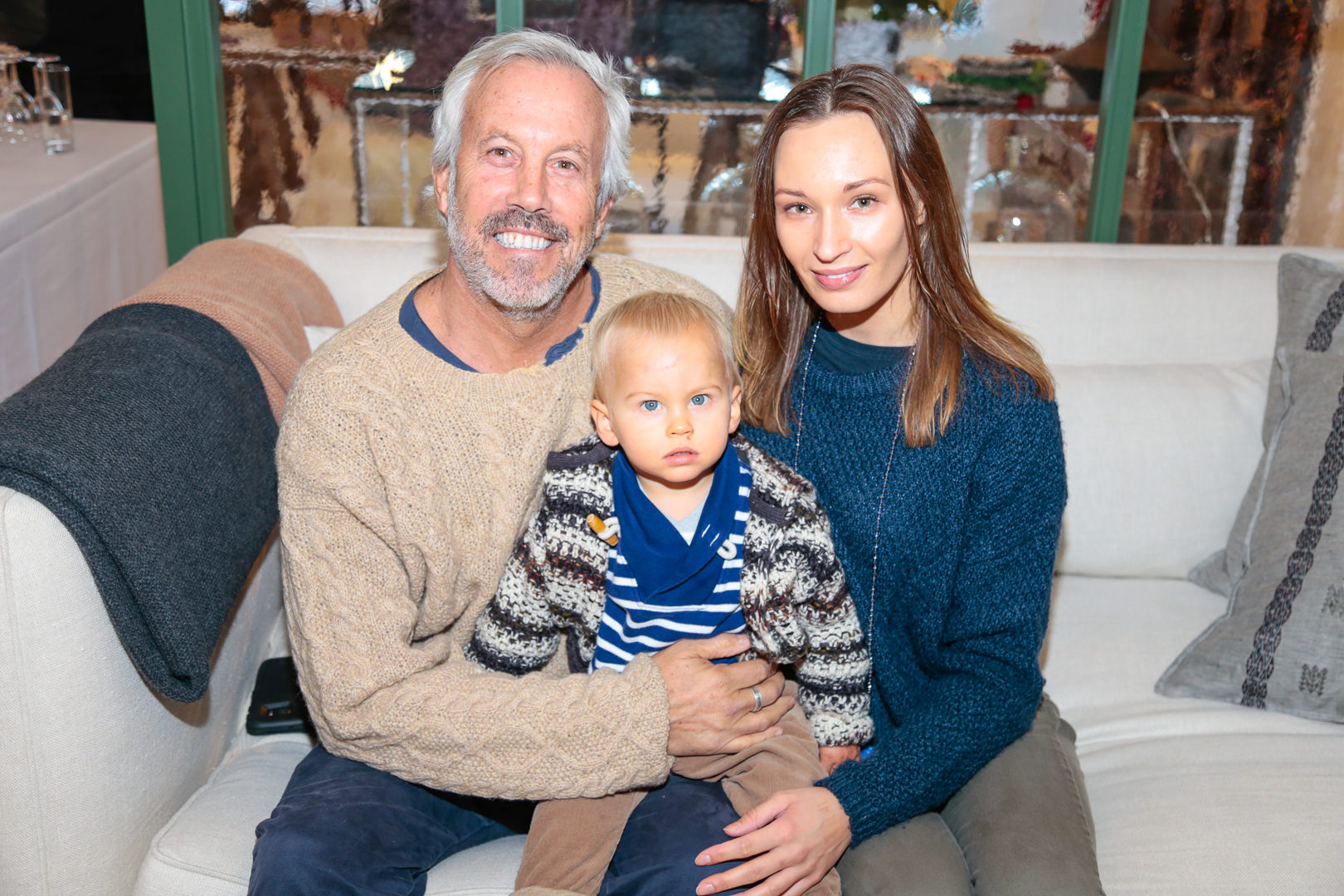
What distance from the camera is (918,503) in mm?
1405

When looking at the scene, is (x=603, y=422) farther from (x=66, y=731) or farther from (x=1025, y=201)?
(x=1025, y=201)

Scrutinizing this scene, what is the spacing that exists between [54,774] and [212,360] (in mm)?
591

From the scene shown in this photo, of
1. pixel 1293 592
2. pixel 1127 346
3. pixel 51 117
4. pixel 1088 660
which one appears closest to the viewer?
pixel 1293 592

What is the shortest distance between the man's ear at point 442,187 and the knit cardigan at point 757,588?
1.35 feet

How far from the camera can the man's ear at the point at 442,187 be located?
1.50 metres

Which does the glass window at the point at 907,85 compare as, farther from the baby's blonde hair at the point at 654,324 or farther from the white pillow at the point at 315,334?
the baby's blonde hair at the point at 654,324

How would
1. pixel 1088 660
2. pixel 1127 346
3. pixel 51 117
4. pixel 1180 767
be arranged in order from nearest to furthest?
pixel 1180 767 → pixel 1088 660 → pixel 1127 346 → pixel 51 117

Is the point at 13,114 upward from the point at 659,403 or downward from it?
upward

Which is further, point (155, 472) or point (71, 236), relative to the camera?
point (71, 236)

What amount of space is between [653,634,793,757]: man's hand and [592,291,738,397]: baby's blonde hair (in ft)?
1.13

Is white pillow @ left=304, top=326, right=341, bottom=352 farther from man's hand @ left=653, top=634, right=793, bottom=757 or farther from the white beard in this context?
man's hand @ left=653, top=634, right=793, bottom=757

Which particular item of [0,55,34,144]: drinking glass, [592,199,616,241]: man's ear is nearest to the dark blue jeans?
[592,199,616,241]: man's ear

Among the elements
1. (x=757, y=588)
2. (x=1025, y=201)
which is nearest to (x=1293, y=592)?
(x=757, y=588)

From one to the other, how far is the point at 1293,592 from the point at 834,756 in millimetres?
854
